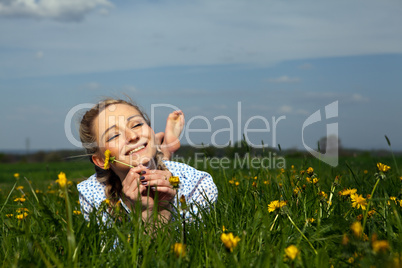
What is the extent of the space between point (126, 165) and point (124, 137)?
372 millimetres

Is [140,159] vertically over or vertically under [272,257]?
over

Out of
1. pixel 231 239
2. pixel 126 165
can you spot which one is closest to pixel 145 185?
pixel 126 165

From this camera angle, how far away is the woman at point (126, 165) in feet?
11.0

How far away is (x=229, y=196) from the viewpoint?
351cm

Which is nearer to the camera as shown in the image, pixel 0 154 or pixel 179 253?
pixel 179 253

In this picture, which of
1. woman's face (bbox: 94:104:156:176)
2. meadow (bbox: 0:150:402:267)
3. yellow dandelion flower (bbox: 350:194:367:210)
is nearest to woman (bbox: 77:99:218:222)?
woman's face (bbox: 94:104:156:176)

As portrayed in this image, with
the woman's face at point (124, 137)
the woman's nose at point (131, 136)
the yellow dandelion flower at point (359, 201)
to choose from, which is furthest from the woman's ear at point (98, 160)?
the yellow dandelion flower at point (359, 201)

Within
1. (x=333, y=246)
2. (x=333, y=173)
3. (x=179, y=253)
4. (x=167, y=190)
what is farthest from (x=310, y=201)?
(x=333, y=173)

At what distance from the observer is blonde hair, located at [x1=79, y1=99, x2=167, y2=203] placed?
4.08 metres

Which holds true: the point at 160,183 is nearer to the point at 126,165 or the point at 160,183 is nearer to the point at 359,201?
the point at 126,165

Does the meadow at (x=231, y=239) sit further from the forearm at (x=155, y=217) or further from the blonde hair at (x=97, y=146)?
the blonde hair at (x=97, y=146)

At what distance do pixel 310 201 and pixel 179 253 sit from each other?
4.60ft

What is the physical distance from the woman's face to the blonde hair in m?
0.14

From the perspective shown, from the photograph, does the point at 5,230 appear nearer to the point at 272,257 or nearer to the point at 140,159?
the point at 140,159
